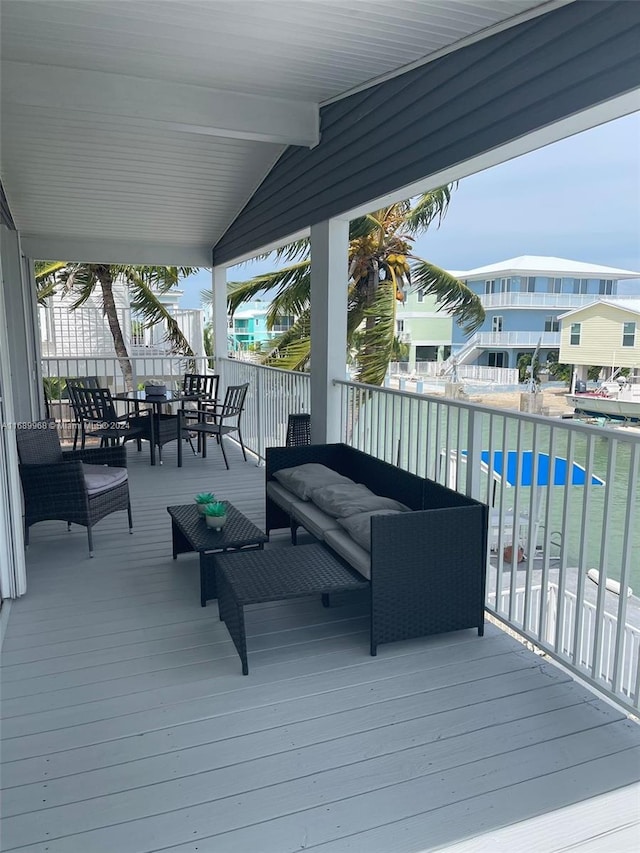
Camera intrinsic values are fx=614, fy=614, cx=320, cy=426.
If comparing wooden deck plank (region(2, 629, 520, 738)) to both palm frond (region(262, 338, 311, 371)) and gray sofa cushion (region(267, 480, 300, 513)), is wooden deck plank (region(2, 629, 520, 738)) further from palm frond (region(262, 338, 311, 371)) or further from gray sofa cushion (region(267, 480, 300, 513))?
palm frond (region(262, 338, 311, 371))

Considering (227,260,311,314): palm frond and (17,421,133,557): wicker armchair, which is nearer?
(17,421,133,557): wicker armchair

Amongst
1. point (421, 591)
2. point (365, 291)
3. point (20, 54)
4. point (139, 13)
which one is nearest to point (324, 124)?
point (139, 13)

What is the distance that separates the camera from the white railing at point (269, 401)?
6.34 m

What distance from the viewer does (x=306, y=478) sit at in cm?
410

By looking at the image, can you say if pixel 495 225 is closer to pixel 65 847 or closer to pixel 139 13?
pixel 139 13

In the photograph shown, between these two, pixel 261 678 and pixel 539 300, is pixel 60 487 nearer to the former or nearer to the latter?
pixel 261 678

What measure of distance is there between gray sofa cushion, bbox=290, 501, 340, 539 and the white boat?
2132 cm

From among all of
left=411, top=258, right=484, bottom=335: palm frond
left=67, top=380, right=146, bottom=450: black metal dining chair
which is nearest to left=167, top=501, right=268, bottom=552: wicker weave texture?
left=67, top=380, right=146, bottom=450: black metal dining chair

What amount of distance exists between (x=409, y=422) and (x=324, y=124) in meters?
2.49

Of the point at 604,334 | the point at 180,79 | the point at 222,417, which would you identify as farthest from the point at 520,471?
the point at 604,334

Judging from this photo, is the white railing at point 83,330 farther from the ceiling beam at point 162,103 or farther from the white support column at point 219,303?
the ceiling beam at point 162,103

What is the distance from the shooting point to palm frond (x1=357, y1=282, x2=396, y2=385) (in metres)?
9.91

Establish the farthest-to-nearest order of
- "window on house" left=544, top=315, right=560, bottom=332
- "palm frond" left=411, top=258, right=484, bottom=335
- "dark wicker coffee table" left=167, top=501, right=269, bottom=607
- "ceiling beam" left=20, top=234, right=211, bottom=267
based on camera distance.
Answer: "window on house" left=544, top=315, right=560, bottom=332, "palm frond" left=411, top=258, right=484, bottom=335, "ceiling beam" left=20, top=234, right=211, bottom=267, "dark wicker coffee table" left=167, top=501, right=269, bottom=607

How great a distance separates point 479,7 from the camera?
2877 mm
